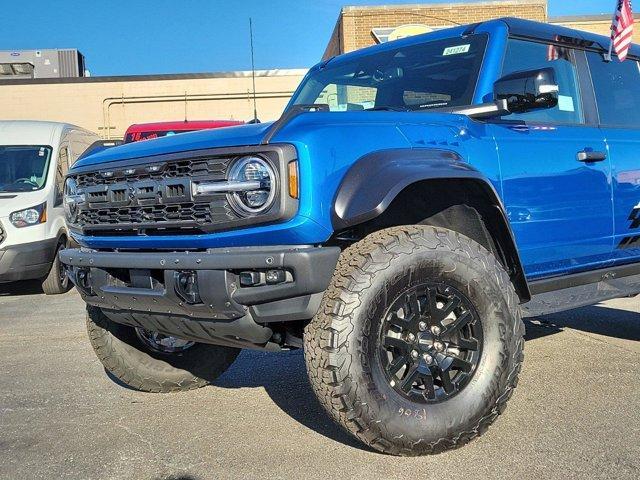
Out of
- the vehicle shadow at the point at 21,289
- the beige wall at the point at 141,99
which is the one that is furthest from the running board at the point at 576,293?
the beige wall at the point at 141,99

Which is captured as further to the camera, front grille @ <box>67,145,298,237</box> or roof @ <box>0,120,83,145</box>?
roof @ <box>0,120,83,145</box>

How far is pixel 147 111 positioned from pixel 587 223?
18595 mm

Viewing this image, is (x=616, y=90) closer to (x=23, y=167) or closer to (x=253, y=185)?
(x=253, y=185)

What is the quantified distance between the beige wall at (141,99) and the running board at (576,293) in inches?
→ 656

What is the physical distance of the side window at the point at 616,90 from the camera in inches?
168

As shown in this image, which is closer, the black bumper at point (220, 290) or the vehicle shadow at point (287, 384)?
the black bumper at point (220, 290)

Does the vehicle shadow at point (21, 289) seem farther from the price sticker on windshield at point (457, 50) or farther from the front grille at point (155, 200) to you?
the price sticker on windshield at point (457, 50)

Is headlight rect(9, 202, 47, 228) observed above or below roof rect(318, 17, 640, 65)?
below

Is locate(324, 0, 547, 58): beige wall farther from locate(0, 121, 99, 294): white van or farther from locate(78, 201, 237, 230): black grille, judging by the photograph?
locate(78, 201, 237, 230): black grille

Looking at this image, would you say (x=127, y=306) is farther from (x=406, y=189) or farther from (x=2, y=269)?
(x=2, y=269)

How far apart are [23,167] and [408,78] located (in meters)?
6.57

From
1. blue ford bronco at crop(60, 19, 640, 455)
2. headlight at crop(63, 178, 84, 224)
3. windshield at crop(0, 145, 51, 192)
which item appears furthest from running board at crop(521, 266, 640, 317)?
windshield at crop(0, 145, 51, 192)

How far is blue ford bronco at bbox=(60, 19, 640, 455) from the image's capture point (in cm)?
262

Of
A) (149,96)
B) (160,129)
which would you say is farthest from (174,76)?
(160,129)
